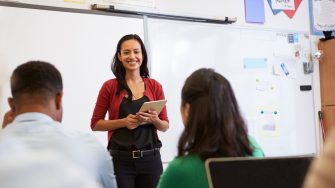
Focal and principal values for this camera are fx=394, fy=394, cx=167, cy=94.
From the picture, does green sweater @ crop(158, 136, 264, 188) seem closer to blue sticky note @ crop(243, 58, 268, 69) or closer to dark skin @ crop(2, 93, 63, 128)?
dark skin @ crop(2, 93, 63, 128)

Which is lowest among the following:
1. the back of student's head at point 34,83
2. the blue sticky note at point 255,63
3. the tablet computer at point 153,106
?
the tablet computer at point 153,106

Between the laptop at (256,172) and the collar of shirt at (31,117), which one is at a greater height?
the collar of shirt at (31,117)

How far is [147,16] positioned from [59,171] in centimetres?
230

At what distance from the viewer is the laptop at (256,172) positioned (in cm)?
100

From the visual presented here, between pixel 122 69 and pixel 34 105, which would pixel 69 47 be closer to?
pixel 122 69

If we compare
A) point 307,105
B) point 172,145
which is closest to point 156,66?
point 172,145

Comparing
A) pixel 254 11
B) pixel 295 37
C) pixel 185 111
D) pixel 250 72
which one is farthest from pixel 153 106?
pixel 295 37

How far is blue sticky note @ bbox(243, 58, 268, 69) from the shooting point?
3714mm

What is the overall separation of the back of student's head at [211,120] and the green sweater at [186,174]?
0.05m

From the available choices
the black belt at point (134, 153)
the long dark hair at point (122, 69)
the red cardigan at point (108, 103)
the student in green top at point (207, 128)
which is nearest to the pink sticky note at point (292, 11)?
the long dark hair at point (122, 69)

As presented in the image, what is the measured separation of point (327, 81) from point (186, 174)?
3.29 meters

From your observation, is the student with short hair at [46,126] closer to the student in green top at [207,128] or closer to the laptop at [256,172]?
the student in green top at [207,128]

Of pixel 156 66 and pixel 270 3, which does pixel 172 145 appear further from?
pixel 270 3

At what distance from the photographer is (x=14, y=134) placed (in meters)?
1.08
